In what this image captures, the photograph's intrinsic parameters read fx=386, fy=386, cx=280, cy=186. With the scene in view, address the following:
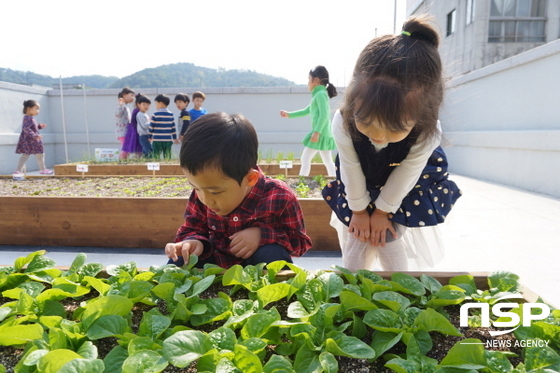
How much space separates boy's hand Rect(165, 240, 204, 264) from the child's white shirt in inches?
20.1

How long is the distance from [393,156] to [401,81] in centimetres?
31

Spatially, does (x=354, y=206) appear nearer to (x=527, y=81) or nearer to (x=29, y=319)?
(x=29, y=319)

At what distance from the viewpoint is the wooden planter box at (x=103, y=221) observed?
226 cm

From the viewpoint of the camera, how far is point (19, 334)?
60 centimetres

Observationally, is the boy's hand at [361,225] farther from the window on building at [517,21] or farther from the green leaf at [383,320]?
the window on building at [517,21]

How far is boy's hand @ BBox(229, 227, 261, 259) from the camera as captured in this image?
1163 mm

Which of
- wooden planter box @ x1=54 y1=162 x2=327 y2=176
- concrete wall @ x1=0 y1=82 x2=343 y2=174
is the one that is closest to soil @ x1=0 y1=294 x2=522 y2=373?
wooden planter box @ x1=54 y1=162 x2=327 y2=176

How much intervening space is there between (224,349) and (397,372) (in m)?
0.25

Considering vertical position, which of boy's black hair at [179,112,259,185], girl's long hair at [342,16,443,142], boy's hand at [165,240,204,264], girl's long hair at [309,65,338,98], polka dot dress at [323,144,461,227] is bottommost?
boy's hand at [165,240,204,264]

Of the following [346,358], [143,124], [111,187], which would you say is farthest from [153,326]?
[143,124]

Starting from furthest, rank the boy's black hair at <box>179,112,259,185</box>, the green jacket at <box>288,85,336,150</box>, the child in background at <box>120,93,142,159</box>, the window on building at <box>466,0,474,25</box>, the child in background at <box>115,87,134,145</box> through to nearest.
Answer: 1. the window on building at <box>466,0,474,25</box>
2. the child in background at <box>115,87,134,145</box>
3. the child in background at <box>120,93,142,159</box>
4. the green jacket at <box>288,85,336,150</box>
5. the boy's black hair at <box>179,112,259,185</box>

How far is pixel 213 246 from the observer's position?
1.29 m

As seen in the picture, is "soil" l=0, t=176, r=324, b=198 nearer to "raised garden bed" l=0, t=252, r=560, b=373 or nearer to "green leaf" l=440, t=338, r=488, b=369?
"raised garden bed" l=0, t=252, r=560, b=373

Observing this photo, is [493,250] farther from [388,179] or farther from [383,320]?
[383,320]
